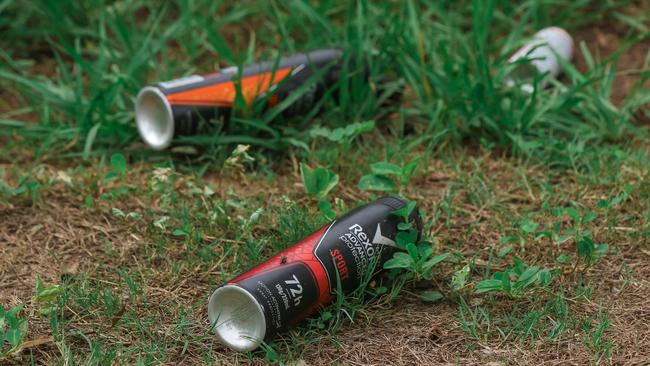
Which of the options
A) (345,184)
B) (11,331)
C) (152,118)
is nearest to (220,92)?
(152,118)

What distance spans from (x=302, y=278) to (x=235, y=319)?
19 centimetres

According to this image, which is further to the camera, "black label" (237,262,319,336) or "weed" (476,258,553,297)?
"weed" (476,258,553,297)

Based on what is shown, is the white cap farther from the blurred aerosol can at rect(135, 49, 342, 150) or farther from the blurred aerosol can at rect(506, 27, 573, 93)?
the blurred aerosol can at rect(506, 27, 573, 93)

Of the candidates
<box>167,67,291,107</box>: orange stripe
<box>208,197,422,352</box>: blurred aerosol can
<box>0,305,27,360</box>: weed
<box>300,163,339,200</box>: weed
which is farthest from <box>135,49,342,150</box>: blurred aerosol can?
<box>0,305,27,360</box>: weed

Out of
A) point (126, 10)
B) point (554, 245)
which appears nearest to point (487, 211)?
point (554, 245)

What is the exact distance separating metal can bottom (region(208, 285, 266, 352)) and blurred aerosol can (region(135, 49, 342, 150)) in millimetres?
914

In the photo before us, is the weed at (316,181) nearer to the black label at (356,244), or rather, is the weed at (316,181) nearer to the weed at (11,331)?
the black label at (356,244)

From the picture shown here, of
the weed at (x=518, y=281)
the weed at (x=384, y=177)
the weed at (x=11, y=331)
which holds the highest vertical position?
the weed at (x=384, y=177)

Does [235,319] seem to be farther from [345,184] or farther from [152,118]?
[152,118]

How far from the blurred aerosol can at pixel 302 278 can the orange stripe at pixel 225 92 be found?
83cm

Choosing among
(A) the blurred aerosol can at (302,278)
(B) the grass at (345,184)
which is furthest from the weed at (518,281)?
(A) the blurred aerosol can at (302,278)

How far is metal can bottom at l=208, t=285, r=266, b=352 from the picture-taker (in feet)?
6.91

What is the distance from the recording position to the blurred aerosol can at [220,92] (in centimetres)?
293

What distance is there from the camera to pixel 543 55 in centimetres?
345
